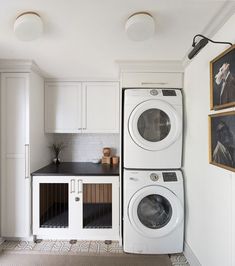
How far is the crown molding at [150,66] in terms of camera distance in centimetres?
209

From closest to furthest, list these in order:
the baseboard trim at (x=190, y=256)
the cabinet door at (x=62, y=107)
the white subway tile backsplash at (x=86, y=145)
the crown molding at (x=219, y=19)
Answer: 1. the crown molding at (x=219, y=19)
2. the baseboard trim at (x=190, y=256)
3. the cabinet door at (x=62, y=107)
4. the white subway tile backsplash at (x=86, y=145)

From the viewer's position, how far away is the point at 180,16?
1.33 metres

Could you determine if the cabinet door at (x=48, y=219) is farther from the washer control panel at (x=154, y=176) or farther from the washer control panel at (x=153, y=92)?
the washer control panel at (x=153, y=92)

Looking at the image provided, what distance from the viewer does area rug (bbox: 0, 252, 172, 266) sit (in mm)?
1934

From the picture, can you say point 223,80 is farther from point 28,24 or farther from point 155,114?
point 28,24

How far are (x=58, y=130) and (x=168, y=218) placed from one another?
1755mm

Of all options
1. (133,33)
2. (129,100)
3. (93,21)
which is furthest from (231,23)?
(129,100)

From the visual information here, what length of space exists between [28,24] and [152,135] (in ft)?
4.84

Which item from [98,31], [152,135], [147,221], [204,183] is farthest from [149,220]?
[98,31]

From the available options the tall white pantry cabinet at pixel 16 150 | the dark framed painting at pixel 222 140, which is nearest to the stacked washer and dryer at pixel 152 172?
the dark framed painting at pixel 222 140

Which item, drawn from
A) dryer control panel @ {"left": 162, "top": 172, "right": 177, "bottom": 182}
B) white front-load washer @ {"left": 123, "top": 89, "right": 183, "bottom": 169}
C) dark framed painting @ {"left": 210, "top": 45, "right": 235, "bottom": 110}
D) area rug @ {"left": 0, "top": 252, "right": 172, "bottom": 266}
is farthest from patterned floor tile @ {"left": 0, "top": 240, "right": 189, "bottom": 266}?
dark framed painting @ {"left": 210, "top": 45, "right": 235, "bottom": 110}

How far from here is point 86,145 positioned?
9.60 ft

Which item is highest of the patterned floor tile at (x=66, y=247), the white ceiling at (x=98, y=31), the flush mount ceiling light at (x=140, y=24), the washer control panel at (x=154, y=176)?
the white ceiling at (x=98, y=31)

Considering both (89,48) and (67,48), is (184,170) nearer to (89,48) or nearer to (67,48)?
(89,48)
